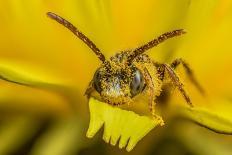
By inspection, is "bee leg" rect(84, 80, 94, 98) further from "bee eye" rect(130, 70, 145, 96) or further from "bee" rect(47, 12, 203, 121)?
"bee eye" rect(130, 70, 145, 96)

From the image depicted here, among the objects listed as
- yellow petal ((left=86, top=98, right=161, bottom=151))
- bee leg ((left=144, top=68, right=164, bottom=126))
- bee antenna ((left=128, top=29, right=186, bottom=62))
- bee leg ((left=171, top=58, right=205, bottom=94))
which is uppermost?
bee antenna ((left=128, top=29, right=186, bottom=62))

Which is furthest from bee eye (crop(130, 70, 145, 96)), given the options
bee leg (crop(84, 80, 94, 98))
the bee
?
bee leg (crop(84, 80, 94, 98))

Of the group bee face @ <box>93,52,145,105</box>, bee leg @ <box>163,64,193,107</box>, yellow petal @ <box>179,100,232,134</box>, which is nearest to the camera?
yellow petal @ <box>179,100,232,134</box>

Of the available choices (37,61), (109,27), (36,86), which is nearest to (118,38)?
(109,27)

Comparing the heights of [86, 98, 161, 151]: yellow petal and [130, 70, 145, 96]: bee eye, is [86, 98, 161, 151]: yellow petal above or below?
below

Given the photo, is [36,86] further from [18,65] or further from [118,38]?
[118,38]

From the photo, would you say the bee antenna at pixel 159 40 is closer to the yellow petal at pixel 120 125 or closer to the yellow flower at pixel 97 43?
the yellow flower at pixel 97 43

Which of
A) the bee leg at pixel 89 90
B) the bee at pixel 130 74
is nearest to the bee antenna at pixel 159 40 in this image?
the bee at pixel 130 74

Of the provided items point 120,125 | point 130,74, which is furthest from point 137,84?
point 120,125
